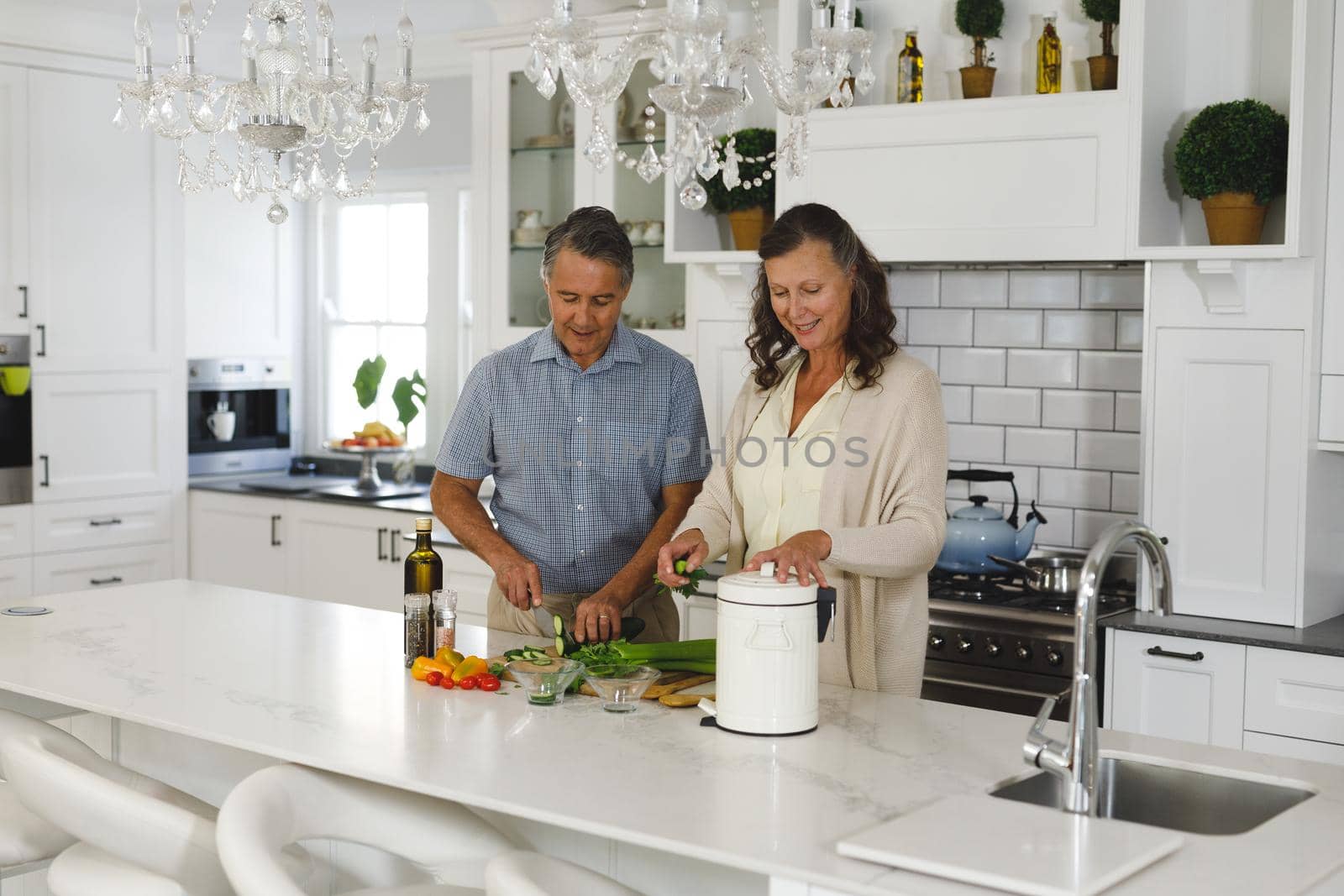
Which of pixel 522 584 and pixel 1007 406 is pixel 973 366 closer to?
pixel 1007 406

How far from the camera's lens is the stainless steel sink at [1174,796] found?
1.99 meters

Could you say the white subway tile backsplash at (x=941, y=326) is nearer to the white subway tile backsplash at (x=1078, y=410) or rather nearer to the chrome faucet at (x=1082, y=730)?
the white subway tile backsplash at (x=1078, y=410)

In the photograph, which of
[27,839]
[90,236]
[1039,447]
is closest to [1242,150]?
[1039,447]

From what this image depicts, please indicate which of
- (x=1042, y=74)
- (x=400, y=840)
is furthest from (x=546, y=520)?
(x=1042, y=74)

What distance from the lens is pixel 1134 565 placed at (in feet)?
12.7

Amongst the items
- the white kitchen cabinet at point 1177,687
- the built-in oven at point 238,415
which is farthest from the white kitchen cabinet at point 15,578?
the white kitchen cabinet at point 1177,687

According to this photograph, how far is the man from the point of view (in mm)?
3041

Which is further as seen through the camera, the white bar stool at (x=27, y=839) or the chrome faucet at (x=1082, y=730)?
the white bar stool at (x=27, y=839)

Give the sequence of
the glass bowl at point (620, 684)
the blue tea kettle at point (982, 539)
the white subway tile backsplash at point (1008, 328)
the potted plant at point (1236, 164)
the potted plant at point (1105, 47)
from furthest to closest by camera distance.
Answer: the white subway tile backsplash at point (1008, 328)
the blue tea kettle at point (982, 539)
the potted plant at point (1105, 47)
the potted plant at point (1236, 164)
the glass bowl at point (620, 684)

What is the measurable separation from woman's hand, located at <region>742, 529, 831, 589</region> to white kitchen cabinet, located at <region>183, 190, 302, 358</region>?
4132 mm

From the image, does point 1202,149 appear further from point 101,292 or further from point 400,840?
point 101,292

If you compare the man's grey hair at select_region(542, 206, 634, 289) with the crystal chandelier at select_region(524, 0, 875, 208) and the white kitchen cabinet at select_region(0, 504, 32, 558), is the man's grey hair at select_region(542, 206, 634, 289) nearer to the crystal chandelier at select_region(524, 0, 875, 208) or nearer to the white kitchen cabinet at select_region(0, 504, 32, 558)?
the crystal chandelier at select_region(524, 0, 875, 208)

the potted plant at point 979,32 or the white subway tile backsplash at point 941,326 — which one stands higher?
the potted plant at point 979,32

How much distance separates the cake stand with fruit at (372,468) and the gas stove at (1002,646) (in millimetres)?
2418
